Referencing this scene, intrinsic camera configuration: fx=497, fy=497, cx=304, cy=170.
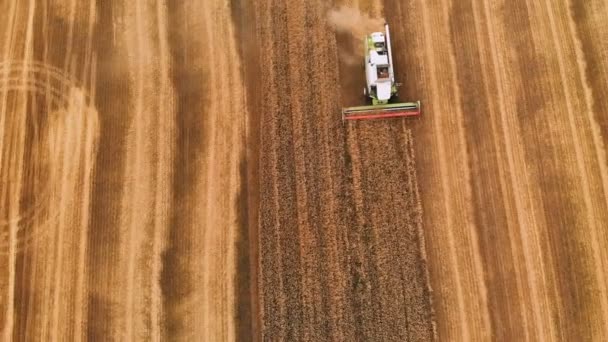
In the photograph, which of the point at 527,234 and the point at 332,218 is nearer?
the point at 527,234

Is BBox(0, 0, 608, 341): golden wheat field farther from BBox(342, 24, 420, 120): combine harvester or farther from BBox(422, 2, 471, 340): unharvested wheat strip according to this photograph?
BBox(342, 24, 420, 120): combine harvester

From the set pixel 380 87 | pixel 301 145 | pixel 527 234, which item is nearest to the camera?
pixel 527 234

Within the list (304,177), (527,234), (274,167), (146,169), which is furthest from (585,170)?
(146,169)

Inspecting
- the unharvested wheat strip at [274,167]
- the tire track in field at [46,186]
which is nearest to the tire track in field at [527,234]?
the unharvested wheat strip at [274,167]

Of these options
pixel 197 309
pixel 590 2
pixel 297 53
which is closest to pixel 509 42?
pixel 590 2

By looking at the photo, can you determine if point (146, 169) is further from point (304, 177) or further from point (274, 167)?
point (304, 177)

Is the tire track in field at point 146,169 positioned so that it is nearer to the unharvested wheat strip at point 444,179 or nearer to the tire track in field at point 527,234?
the unharvested wheat strip at point 444,179

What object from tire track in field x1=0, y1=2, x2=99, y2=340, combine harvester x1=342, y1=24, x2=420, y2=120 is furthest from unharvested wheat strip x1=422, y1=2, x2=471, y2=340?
tire track in field x1=0, y1=2, x2=99, y2=340
